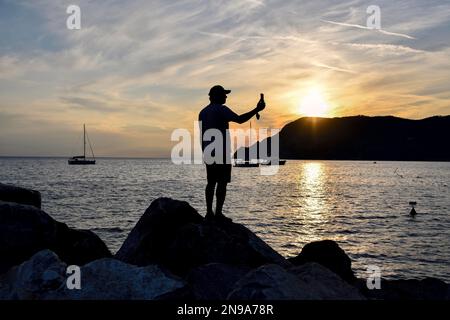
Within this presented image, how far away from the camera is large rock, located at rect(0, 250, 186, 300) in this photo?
19.4ft

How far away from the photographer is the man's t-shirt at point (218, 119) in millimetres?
8281

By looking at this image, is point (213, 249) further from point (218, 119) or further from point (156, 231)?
point (218, 119)

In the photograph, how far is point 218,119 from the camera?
8336 mm

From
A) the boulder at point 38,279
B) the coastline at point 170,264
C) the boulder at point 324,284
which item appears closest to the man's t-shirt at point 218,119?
the coastline at point 170,264

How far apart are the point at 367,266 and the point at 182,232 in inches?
585

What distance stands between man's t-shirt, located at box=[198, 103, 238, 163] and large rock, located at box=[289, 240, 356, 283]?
177 inches

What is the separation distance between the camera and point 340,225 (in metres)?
34.2

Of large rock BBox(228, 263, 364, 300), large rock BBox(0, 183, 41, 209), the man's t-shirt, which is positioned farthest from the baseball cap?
large rock BBox(0, 183, 41, 209)

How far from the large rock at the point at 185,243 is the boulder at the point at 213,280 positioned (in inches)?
32.7

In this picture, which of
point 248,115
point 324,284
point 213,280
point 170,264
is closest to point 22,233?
point 170,264

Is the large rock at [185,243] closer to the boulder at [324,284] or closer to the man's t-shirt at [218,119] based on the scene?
the man's t-shirt at [218,119]
